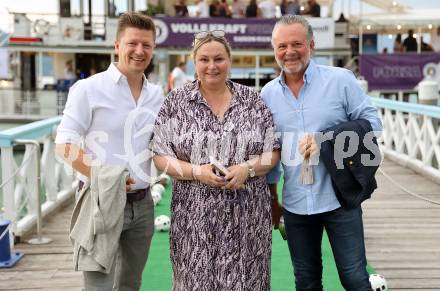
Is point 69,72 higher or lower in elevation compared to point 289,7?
lower

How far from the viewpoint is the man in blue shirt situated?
2906mm

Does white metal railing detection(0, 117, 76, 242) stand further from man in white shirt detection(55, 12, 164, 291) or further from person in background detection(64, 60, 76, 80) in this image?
person in background detection(64, 60, 76, 80)

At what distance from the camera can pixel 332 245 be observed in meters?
3.00

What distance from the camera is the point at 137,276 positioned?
3209 mm

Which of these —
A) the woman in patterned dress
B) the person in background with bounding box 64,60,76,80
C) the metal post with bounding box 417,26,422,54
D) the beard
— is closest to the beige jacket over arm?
the woman in patterned dress

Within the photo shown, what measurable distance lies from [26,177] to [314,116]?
374cm

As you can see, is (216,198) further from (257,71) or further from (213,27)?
(213,27)

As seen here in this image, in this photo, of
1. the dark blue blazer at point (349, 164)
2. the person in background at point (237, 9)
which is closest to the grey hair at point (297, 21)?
the dark blue blazer at point (349, 164)

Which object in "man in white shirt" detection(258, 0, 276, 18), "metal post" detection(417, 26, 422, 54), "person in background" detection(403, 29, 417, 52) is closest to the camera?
"metal post" detection(417, 26, 422, 54)

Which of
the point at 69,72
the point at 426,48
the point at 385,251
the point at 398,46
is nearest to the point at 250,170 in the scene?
the point at 385,251

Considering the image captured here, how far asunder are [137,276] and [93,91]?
102 cm

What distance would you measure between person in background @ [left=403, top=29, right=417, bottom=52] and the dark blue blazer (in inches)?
770

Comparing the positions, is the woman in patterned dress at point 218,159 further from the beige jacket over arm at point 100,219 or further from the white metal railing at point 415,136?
the white metal railing at point 415,136

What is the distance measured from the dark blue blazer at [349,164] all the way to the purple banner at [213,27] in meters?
18.0
